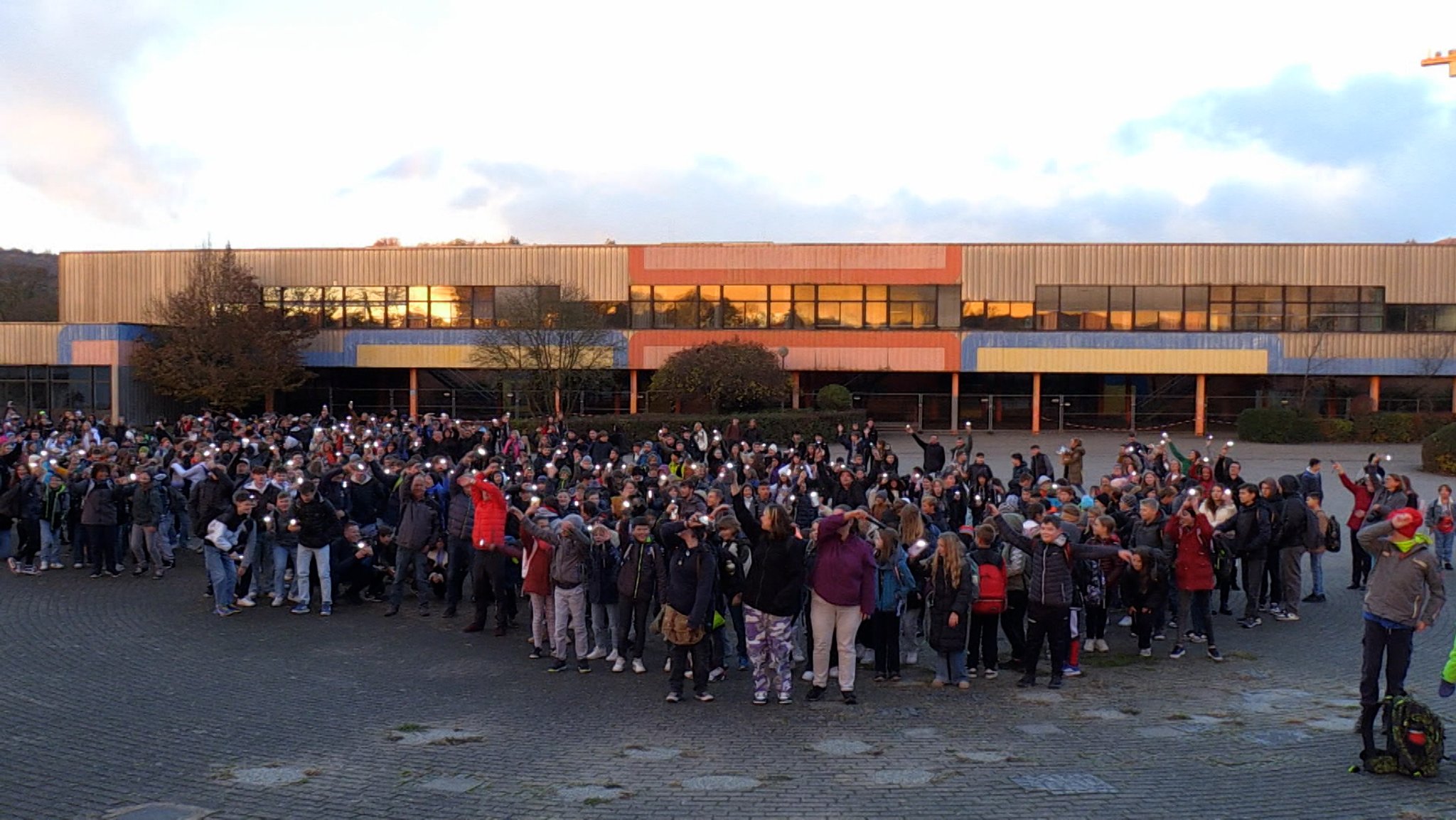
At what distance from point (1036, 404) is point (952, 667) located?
31.5 m

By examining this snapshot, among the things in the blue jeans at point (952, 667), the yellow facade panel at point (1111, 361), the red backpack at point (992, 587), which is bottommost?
the blue jeans at point (952, 667)

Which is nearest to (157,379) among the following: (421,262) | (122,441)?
(421,262)

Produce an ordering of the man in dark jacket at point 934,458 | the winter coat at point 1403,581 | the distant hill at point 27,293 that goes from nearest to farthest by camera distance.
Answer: the winter coat at point 1403,581 < the man in dark jacket at point 934,458 < the distant hill at point 27,293

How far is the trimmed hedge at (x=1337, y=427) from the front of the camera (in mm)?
35062

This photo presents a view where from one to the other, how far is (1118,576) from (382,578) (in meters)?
8.59

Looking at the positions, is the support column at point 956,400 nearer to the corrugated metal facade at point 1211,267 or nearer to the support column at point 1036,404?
the support column at point 1036,404

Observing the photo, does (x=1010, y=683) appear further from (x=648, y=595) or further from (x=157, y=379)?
(x=157, y=379)

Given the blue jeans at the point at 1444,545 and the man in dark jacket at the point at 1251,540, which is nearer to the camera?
the man in dark jacket at the point at 1251,540

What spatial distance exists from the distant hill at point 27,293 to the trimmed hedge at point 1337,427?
2008 inches

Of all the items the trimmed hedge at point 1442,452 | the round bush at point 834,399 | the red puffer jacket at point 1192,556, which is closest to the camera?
the red puffer jacket at point 1192,556

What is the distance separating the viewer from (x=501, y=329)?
36.7 m

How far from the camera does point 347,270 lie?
42.0 m

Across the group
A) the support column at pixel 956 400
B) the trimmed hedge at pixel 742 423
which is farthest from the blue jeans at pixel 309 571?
the support column at pixel 956 400

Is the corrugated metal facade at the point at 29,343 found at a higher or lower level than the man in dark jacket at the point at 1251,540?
higher
